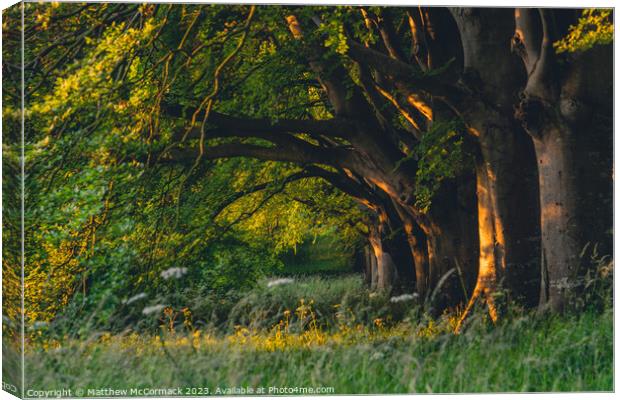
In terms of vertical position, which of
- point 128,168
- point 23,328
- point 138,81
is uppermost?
point 138,81

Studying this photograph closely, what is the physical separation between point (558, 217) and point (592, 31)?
2.19 metres

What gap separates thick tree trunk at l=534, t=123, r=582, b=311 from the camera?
1026 cm

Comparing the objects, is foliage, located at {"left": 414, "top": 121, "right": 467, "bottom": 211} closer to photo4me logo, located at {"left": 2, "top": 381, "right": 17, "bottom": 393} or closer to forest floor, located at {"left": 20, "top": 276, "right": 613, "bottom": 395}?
forest floor, located at {"left": 20, "top": 276, "right": 613, "bottom": 395}

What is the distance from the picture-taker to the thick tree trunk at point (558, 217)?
1026 centimetres

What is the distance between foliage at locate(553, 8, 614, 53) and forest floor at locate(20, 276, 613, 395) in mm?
2715

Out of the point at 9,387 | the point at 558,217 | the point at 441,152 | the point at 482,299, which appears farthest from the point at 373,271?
the point at 9,387

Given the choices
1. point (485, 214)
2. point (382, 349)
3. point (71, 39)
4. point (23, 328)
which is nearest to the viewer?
point (23, 328)

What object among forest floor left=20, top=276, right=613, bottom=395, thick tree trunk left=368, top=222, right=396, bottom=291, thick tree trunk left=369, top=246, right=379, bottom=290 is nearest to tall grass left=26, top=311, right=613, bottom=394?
forest floor left=20, top=276, right=613, bottom=395

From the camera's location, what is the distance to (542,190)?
10.6m

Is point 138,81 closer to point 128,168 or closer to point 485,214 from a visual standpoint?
point 128,168

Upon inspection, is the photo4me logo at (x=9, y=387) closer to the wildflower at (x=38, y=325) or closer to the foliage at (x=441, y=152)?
Answer: the wildflower at (x=38, y=325)

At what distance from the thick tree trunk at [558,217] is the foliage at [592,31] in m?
1.19

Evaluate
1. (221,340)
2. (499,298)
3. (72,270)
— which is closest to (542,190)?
(499,298)

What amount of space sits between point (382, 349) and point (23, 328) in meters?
3.31
